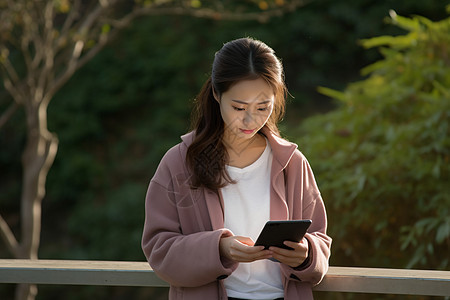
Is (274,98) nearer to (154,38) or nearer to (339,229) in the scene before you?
(339,229)

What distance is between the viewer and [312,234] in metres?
1.63

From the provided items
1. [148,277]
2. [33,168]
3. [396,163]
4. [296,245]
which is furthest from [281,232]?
[33,168]

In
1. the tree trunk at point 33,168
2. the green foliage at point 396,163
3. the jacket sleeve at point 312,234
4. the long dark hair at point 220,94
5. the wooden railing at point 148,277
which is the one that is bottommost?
the tree trunk at point 33,168

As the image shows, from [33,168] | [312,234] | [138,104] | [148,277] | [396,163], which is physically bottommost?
[138,104]

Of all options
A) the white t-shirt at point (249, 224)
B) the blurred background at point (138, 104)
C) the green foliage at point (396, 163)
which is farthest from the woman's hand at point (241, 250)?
the blurred background at point (138, 104)

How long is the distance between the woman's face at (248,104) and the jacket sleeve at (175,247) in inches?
9.4

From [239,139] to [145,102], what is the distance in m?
6.42

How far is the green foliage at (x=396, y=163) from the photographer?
2.65m

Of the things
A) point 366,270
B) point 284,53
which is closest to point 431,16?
point 284,53

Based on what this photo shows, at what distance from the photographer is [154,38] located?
8.05m

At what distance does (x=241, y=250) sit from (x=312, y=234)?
254 millimetres

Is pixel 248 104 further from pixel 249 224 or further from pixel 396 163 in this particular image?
pixel 396 163

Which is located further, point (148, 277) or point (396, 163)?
point (396, 163)

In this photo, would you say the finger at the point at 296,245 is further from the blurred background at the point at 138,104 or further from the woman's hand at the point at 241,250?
the blurred background at the point at 138,104
